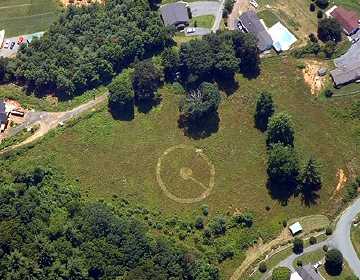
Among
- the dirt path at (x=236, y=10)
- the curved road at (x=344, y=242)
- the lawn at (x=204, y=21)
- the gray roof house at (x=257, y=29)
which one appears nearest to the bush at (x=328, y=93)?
the gray roof house at (x=257, y=29)

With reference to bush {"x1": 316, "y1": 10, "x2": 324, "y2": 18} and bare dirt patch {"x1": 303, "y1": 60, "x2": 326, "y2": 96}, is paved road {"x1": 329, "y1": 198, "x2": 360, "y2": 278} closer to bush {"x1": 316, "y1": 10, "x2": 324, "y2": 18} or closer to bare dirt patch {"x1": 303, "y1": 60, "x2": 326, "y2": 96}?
bare dirt patch {"x1": 303, "y1": 60, "x2": 326, "y2": 96}

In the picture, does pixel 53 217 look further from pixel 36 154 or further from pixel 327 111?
pixel 327 111

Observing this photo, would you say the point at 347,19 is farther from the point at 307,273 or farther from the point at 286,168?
the point at 307,273

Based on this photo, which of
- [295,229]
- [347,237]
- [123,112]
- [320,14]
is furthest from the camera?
[320,14]

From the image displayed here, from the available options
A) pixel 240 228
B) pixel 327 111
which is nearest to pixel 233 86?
pixel 327 111

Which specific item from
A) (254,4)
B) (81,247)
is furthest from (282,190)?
(254,4)

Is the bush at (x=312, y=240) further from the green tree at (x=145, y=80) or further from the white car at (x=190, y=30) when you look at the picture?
the white car at (x=190, y=30)

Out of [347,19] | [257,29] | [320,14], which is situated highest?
[347,19]

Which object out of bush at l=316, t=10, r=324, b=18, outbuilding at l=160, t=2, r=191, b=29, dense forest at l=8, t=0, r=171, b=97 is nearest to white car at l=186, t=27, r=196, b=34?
outbuilding at l=160, t=2, r=191, b=29
